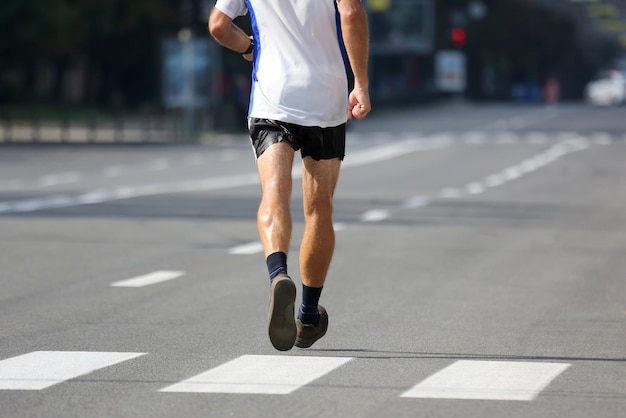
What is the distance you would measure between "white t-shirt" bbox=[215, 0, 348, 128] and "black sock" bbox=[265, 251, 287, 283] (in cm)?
65

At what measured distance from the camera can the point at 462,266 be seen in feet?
41.8

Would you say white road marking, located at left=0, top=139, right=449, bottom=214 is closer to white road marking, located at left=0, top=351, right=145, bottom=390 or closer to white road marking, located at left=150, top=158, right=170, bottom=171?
white road marking, located at left=150, top=158, right=170, bottom=171

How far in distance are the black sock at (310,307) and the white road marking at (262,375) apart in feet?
0.95

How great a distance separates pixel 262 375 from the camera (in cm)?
710

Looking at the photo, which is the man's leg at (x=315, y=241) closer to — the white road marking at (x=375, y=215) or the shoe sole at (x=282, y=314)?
the shoe sole at (x=282, y=314)

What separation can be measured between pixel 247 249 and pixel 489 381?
7342mm

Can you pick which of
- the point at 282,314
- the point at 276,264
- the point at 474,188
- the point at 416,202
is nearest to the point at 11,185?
the point at 474,188

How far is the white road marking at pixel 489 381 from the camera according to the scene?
261 inches

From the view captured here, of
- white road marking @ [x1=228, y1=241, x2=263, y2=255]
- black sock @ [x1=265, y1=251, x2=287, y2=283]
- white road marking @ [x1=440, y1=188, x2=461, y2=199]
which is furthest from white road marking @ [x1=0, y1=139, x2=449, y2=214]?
black sock @ [x1=265, y1=251, x2=287, y2=283]

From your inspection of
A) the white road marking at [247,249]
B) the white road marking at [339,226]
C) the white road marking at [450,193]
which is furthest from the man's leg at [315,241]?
the white road marking at [450,193]

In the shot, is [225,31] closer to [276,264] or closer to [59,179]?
[276,264]

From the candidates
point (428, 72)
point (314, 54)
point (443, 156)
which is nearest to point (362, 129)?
point (443, 156)

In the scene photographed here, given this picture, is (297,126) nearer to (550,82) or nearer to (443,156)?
(443,156)

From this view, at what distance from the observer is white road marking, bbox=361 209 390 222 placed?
18406 millimetres
